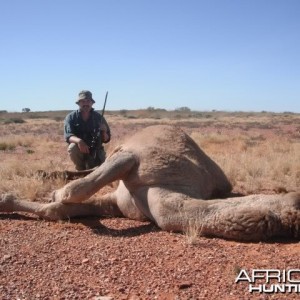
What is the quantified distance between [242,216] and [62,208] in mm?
2364

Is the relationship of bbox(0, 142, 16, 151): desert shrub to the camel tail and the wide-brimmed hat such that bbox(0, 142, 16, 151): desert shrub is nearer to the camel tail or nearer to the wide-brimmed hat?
the wide-brimmed hat

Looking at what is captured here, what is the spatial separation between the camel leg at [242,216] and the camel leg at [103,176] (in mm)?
814

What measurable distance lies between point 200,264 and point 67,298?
3.99 ft

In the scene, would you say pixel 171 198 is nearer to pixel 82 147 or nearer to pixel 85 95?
pixel 82 147

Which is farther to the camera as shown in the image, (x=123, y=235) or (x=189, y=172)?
(x=189, y=172)

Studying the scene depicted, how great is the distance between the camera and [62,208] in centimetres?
577

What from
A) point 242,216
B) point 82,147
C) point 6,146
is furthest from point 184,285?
point 6,146

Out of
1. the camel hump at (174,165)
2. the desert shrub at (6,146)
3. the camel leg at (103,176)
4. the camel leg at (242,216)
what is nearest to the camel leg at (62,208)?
the camel leg at (103,176)

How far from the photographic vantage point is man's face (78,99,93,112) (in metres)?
8.10

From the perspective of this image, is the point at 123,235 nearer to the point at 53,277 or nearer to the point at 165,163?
the point at 165,163

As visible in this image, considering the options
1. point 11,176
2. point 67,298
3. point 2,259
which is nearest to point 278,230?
point 67,298

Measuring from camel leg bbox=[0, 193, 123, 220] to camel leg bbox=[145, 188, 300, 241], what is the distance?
1338 millimetres

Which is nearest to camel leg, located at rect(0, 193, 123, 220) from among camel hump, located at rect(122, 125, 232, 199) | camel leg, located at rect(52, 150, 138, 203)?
camel leg, located at rect(52, 150, 138, 203)

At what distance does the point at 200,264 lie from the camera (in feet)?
13.4
